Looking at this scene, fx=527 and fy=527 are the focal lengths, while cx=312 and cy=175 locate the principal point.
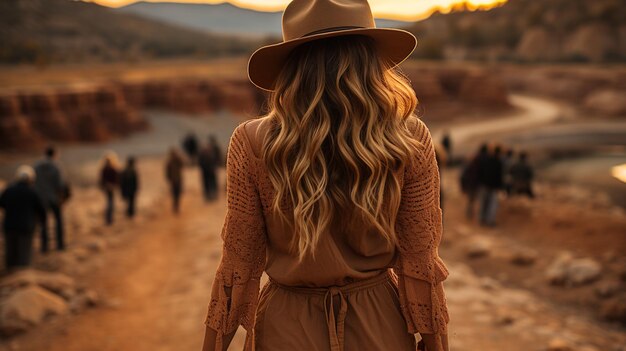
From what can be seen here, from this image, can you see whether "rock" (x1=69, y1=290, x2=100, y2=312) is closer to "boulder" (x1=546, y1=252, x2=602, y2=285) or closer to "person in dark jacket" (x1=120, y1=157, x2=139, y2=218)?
"person in dark jacket" (x1=120, y1=157, x2=139, y2=218)

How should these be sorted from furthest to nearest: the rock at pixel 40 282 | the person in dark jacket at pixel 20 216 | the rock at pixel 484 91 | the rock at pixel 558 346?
the rock at pixel 484 91 < the person in dark jacket at pixel 20 216 < the rock at pixel 40 282 < the rock at pixel 558 346

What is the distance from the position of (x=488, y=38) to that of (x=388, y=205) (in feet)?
239

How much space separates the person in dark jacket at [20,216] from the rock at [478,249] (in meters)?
7.06

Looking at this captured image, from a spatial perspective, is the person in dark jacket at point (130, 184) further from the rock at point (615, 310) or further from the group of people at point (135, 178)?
the rock at point (615, 310)

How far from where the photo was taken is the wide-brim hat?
162 centimetres

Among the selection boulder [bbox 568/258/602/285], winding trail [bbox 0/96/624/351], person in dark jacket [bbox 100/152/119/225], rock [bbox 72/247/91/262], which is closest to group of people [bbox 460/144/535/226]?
boulder [bbox 568/258/602/285]

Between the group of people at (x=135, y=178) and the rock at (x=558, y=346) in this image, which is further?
the group of people at (x=135, y=178)

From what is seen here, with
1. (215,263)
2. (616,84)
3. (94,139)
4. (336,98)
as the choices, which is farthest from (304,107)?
(616,84)

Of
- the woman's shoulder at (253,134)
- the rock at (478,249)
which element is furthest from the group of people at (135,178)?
the woman's shoulder at (253,134)

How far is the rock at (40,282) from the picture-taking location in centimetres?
631

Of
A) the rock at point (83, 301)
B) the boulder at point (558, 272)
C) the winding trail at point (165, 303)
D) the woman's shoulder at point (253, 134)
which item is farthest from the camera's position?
the boulder at point (558, 272)

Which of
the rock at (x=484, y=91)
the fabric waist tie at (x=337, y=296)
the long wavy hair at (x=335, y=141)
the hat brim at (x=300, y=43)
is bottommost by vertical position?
the fabric waist tie at (x=337, y=296)

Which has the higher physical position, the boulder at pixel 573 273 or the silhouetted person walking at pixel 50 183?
the silhouetted person walking at pixel 50 183

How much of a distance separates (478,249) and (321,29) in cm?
859
